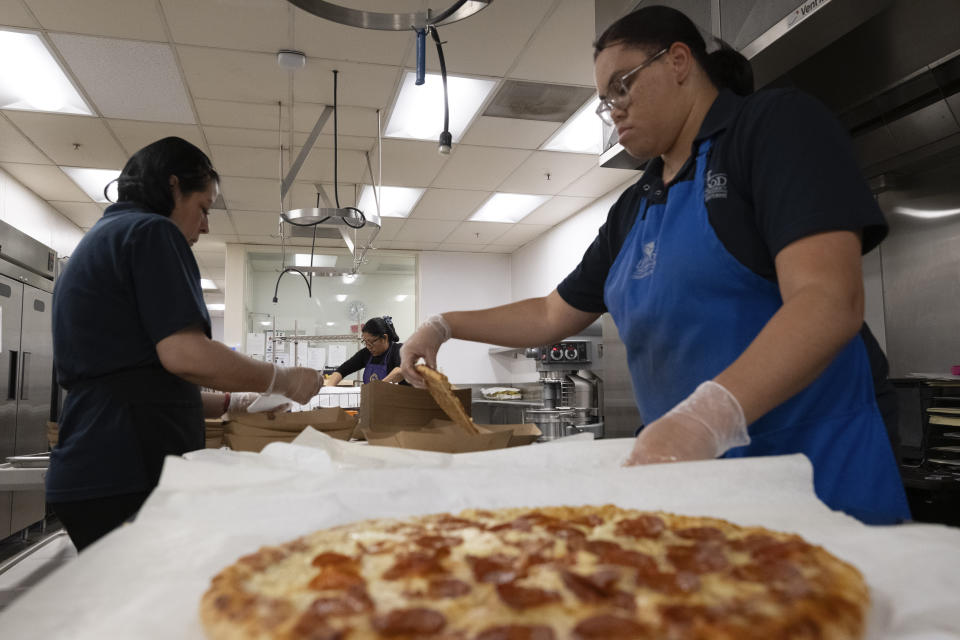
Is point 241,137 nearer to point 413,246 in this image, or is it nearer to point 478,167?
point 478,167

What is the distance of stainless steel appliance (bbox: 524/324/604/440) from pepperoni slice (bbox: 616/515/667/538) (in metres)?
4.86

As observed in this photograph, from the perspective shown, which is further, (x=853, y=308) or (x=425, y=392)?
(x=425, y=392)

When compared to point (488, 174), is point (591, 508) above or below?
below

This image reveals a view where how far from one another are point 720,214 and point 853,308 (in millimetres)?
288

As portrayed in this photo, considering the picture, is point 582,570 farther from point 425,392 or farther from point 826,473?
point 425,392

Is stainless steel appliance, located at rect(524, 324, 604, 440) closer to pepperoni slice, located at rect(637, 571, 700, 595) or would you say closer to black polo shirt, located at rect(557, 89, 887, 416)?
black polo shirt, located at rect(557, 89, 887, 416)

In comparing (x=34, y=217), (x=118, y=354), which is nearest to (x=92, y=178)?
(x=34, y=217)

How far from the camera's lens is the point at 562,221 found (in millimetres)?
7684

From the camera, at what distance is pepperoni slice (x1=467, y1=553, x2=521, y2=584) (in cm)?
59

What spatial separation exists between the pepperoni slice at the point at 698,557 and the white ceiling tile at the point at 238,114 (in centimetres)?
445

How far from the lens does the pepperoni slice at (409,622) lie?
48 centimetres

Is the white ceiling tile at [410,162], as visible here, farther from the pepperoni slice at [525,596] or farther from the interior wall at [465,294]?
the pepperoni slice at [525,596]

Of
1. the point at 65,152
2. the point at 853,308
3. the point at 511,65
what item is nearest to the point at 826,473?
the point at 853,308

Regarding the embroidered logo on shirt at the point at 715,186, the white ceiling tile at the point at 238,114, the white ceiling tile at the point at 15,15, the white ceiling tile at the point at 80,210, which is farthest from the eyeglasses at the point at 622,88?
the white ceiling tile at the point at 80,210
